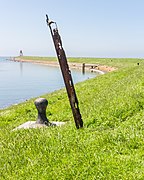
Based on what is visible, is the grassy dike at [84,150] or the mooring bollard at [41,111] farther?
the mooring bollard at [41,111]

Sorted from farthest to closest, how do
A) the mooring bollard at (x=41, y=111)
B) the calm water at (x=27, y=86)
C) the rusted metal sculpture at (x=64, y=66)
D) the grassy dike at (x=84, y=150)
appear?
the calm water at (x=27, y=86) < the mooring bollard at (x=41, y=111) < the rusted metal sculpture at (x=64, y=66) < the grassy dike at (x=84, y=150)

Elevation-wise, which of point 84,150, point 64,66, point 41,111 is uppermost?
point 64,66

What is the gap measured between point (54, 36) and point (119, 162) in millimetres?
3785

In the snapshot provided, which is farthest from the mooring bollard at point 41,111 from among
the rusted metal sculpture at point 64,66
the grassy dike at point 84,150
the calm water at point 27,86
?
the calm water at point 27,86

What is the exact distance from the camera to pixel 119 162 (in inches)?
200

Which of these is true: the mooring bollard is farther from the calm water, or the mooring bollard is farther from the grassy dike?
the calm water

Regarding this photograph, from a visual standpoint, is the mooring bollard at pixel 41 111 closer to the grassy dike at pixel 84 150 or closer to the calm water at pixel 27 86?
the grassy dike at pixel 84 150

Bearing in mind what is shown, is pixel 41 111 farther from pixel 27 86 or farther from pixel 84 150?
pixel 27 86

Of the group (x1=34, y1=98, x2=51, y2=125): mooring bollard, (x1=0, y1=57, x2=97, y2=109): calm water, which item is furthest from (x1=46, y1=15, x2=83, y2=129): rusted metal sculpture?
(x1=0, y1=57, x2=97, y2=109): calm water

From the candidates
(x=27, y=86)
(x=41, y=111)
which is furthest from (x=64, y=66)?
(x=27, y=86)

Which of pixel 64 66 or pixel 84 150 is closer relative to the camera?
pixel 84 150

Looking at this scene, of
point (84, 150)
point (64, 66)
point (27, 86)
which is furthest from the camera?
point (27, 86)

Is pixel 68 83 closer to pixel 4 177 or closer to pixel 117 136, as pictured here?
pixel 117 136

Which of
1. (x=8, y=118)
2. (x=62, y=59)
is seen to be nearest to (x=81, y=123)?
(x=62, y=59)
